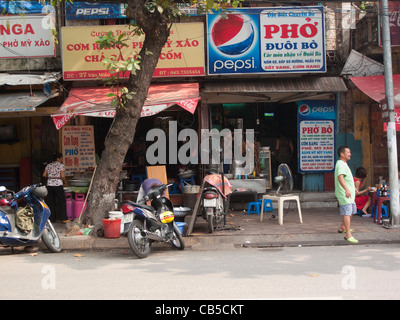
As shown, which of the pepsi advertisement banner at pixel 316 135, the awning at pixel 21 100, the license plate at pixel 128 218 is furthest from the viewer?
the pepsi advertisement banner at pixel 316 135

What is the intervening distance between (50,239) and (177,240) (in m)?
2.19

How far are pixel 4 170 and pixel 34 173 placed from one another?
3.27 ft

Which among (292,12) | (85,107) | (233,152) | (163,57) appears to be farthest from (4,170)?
(292,12)

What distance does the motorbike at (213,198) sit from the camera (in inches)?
343

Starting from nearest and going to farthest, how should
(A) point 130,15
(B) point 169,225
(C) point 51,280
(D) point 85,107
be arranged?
(C) point 51,280, (B) point 169,225, (A) point 130,15, (D) point 85,107

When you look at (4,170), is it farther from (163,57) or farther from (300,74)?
(300,74)

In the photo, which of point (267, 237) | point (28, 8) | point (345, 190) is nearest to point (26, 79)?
point (28, 8)

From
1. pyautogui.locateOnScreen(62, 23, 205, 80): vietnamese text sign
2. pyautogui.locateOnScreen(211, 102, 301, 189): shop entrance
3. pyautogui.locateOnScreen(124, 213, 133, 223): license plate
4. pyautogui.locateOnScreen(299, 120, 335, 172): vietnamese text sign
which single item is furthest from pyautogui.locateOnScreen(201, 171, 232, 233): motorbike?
pyautogui.locateOnScreen(211, 102, 301, 189): shop entrance

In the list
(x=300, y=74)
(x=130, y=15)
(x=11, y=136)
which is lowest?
(x=11, y=136)

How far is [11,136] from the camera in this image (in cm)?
1255

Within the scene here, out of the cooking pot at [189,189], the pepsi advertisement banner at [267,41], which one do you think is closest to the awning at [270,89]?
the pepsi advertisement banner at [267,41]

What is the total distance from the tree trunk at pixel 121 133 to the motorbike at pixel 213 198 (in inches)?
70.4

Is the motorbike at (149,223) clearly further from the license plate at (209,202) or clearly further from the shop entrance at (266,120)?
the shop entrance at (266,120)

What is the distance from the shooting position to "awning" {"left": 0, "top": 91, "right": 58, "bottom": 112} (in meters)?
9.98
